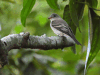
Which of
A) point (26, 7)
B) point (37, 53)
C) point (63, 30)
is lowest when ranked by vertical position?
point (37, 53)

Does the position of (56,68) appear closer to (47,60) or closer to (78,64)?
(47,60)

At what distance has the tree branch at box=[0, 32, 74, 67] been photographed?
0.40 metres

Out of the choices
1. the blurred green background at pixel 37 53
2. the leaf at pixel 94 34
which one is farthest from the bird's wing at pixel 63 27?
the blurred green background at pixel 37 53

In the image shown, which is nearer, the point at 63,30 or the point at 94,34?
the point at 94,34

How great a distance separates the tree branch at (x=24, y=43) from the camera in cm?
40

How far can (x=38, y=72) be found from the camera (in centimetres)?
136

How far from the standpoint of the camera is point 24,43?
1.67 feet

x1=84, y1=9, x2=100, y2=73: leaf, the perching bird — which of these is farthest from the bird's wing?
x1=84, y1=9, x2=100, y2=73: leaf

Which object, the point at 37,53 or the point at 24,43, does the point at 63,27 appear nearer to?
the point at 24,43

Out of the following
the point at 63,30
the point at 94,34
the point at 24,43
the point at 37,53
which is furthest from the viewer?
the point at 37,53

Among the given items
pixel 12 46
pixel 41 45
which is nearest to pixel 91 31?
pixel 41 45

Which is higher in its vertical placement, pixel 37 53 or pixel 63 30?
pixel 63 30

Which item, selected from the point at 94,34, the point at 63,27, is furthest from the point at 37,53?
the point at 94,34

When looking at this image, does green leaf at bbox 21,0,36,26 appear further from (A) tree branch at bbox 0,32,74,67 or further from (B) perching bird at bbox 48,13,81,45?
(B) perching bird at bbox 48,13,81,45
